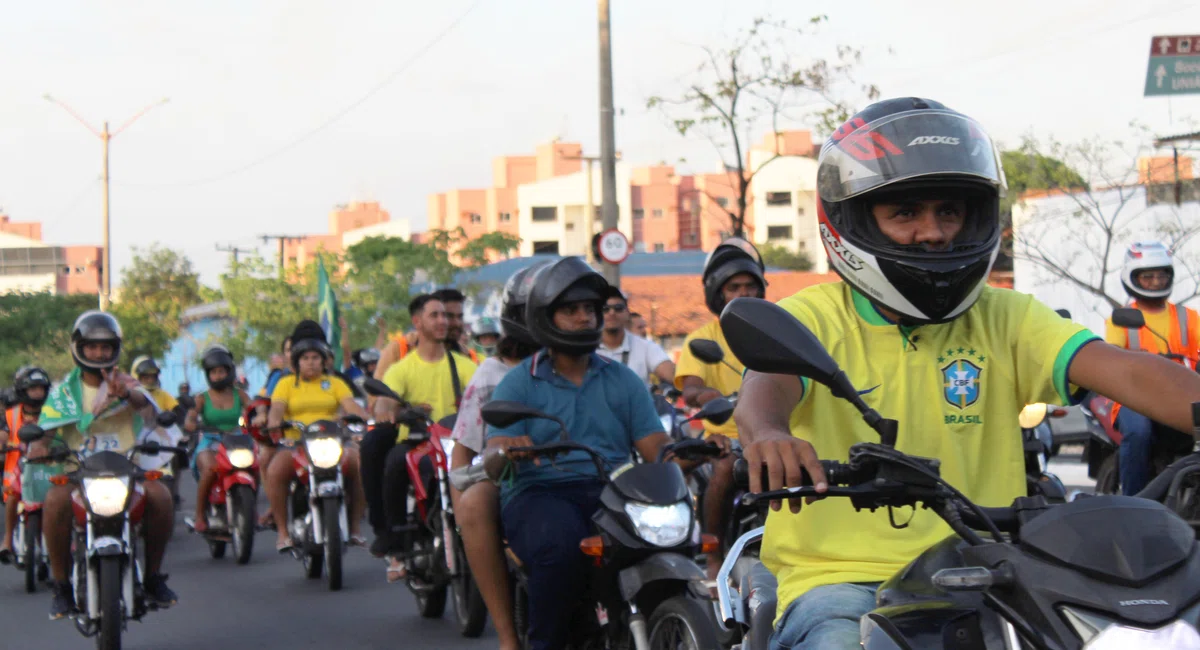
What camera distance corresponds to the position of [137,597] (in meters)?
8.20

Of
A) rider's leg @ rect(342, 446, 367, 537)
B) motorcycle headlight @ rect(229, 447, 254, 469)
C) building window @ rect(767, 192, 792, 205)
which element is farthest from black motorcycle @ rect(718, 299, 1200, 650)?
building window @ rect(767, 192, 792, 205)

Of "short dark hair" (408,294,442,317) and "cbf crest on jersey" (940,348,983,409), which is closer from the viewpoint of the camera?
"cbf crest on jersey" (940,348,983,409)

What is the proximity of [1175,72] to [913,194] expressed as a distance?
1660cm

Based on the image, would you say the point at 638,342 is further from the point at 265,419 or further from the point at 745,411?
the point at 745,411

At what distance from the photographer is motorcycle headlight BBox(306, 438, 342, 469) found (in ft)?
35.8

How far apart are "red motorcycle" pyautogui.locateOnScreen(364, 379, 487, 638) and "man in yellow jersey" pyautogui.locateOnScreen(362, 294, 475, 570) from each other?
30 cm

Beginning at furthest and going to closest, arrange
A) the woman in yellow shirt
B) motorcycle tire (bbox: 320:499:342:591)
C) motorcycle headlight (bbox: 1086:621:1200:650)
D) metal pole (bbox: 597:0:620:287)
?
1. metal pole (bbox: 597:0:620:287)
2. the woman in yellow shirt
3. motorcycle tire (bbox: 320:499:342:591)
4. motorcycle headlight (bbox: 1086:621:1200:650)

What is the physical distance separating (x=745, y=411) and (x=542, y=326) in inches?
142

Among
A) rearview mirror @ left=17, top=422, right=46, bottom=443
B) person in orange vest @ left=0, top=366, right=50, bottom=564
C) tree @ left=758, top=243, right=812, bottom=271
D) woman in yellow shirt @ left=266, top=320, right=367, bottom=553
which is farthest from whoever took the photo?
tree @ left=758, top=243, right=812, bottom=271

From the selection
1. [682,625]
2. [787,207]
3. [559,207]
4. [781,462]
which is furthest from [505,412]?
[787,207]

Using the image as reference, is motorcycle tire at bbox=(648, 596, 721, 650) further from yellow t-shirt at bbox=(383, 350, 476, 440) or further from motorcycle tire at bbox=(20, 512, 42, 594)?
motorcycle tire at bbox=(20, 512, 42, 594)

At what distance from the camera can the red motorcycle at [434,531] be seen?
847 cm

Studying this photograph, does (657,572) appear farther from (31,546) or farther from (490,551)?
(31,546)

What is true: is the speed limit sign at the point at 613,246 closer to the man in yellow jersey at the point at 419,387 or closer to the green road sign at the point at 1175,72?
the green road sign at the point at 1175,72
